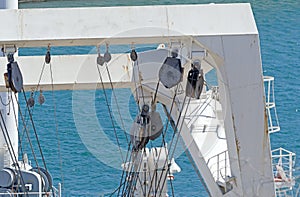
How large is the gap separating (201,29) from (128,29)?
2.20 ft

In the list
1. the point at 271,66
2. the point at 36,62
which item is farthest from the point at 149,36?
the point at 271,66

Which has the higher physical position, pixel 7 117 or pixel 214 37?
pixel 214 37

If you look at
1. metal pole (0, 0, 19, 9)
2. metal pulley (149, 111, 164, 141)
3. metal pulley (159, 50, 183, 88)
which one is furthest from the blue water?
metal pulley (159, 50, 183, 88)

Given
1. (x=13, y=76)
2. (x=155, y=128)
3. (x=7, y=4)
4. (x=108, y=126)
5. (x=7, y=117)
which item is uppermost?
(x=7, y=4)

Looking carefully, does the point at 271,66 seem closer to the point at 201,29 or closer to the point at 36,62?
the point at 36,62

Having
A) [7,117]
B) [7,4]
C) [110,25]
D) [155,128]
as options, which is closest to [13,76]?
[110,25]

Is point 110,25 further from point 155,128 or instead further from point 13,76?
point 155,128

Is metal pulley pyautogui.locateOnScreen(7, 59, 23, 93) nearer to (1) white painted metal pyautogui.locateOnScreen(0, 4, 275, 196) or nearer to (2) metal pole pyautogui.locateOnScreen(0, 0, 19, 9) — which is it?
(1) white painted metal pyautogui.locateOnScreen(0, 4, 275, 196)

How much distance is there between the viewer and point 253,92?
8.79 m

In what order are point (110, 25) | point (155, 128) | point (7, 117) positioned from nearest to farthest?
point (110, 25)
point (155, 128)
point (7, 117)

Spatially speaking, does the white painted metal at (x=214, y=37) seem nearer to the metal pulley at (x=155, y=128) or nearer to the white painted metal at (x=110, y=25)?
the white painted metal at (x=110, y=25)

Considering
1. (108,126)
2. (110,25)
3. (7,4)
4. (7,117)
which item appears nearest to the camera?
(110,25)

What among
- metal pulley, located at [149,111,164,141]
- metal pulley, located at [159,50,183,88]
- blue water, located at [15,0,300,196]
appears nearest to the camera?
metal pulley, located at [159,50,183,88]

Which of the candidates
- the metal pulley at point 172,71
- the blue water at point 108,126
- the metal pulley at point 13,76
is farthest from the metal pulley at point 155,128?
the blue water at point 108,126
